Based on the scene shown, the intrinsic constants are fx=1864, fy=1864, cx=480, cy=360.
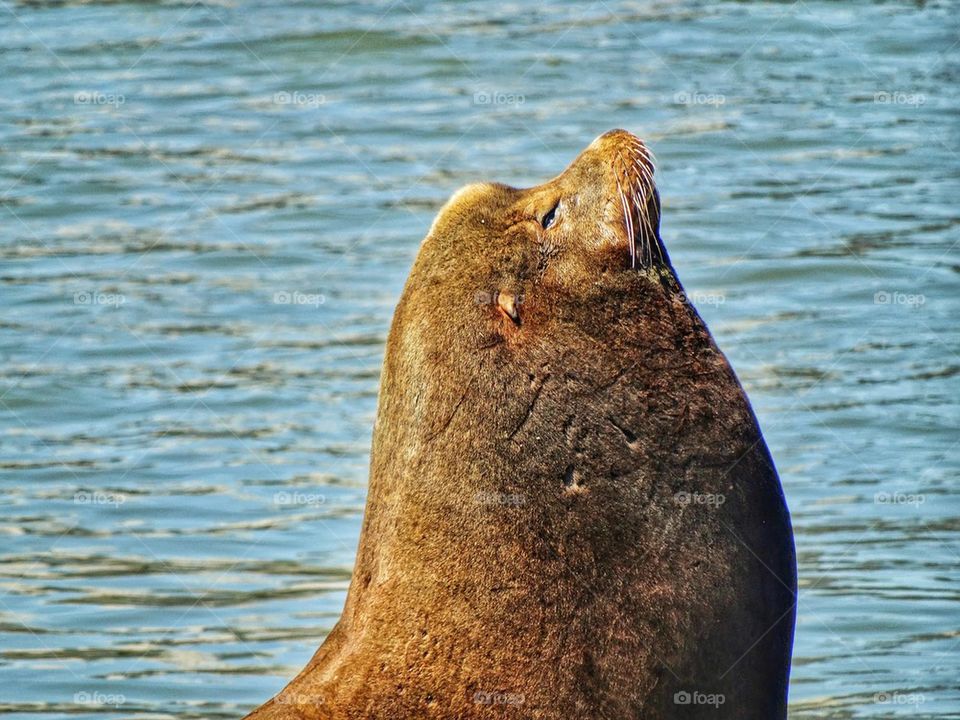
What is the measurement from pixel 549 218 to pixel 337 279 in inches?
280

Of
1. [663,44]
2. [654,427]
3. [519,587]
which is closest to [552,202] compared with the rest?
[654,427]

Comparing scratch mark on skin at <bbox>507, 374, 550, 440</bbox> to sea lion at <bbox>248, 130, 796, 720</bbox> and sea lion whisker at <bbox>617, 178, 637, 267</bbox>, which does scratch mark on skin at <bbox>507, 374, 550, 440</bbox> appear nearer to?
sea lion at <bbox>248, 130, 796, 720</bbox>

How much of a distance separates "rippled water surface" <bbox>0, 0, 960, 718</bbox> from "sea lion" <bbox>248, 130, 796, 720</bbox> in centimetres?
293

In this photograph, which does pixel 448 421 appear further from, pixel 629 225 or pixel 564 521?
pixel 629 225

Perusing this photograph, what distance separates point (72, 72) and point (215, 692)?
9.00 m

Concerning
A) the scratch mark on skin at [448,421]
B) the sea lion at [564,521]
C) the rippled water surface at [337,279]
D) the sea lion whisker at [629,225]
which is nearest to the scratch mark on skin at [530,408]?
the sea lion at [564,521]

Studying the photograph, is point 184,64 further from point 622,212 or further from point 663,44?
point 622,212

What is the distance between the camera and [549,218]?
4438 mm

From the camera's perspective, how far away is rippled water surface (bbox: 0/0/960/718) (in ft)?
25.6

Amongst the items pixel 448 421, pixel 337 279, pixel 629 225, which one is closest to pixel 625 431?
pixel 448 421

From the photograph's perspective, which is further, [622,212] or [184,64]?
[184,64]

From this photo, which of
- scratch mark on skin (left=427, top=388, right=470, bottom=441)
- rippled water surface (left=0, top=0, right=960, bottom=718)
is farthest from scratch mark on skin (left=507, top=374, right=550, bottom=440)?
rippled water surface (left=0, top=0, right=960, bottom=718)

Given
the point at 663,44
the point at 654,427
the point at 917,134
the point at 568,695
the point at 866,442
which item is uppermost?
the point at 663,44

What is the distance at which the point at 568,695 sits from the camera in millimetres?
3939
